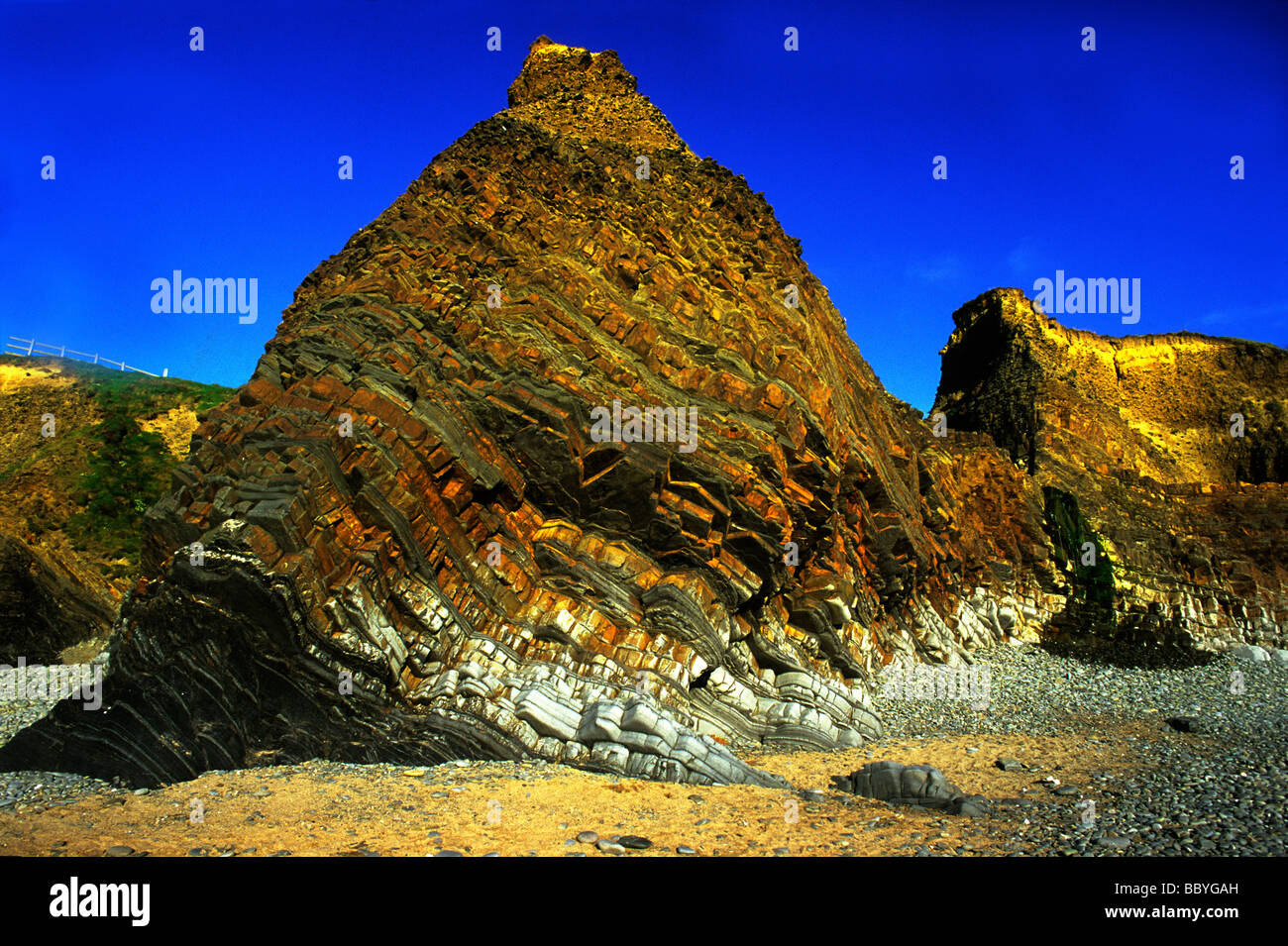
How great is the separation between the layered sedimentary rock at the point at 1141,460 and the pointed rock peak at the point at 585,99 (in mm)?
24245

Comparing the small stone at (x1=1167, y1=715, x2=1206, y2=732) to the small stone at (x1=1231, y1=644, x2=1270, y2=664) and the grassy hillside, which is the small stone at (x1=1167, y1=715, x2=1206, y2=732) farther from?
the grassy hillside

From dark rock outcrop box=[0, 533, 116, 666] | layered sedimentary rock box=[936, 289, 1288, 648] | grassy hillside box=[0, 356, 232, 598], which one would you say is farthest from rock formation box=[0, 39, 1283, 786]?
grassy hillside box=[0, 356, 232, 598]

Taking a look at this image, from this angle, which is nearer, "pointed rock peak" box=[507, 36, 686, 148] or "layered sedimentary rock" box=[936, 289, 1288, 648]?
"pointed rock peak" box=[507, 36, 686, 148]

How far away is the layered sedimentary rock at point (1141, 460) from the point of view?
29859mm

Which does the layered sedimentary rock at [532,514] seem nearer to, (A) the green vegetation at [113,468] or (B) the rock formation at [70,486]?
(B) the rock formation at [70,486]

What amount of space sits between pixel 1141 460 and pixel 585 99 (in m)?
36.7

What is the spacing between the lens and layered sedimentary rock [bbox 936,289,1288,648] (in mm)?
29859

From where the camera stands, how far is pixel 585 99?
29.0 meters

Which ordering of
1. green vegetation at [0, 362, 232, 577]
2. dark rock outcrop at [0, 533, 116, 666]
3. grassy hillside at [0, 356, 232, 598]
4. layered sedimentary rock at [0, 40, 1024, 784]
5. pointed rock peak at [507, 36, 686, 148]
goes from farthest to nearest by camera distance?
green vegetation at [0, 362, 232, 577]
grassy hillside at [0, 356, 232, 598]
pointed rock peak at [507, 36, 686, 148]
dark rock outcrop at [0, 533, 116, 666]
layered sedimentary rock at [0, 40, 1024, 784]

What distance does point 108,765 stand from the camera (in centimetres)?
1154

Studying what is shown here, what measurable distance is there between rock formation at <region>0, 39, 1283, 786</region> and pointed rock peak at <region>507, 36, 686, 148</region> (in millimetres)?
2020

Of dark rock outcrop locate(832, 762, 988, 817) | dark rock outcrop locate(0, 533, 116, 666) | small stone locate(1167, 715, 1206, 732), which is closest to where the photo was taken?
dark rock outcrop locate(832, 762, 988, 817)

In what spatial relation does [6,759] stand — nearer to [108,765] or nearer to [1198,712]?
[108,765]
